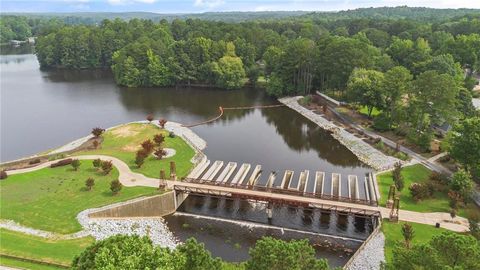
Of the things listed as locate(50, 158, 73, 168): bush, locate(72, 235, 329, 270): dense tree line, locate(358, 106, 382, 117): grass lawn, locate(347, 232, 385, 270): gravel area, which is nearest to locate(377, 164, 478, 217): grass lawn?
locate(347, 232, 385, 270): gravel area

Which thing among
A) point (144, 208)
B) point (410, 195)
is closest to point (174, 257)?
point (144, 208)

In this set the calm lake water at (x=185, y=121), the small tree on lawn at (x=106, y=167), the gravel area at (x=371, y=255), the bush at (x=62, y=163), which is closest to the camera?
the gravel area at (x=371, y=255)

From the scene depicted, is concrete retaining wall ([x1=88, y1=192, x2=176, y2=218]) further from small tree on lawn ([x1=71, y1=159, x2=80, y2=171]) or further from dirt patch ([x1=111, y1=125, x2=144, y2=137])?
dirt patch ([x1=111, y1=125, x2=144, y2=137])

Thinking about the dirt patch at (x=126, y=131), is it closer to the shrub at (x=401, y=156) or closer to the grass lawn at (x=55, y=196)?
the grass lawn at (x=55, y=196)

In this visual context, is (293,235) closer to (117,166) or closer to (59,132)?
(117,166)

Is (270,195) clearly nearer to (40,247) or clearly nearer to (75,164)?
(40,247)

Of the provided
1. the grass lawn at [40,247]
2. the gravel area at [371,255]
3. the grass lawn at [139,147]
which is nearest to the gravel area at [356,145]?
the gravel area at [371,255]

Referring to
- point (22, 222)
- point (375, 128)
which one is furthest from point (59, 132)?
point (375, 128)
